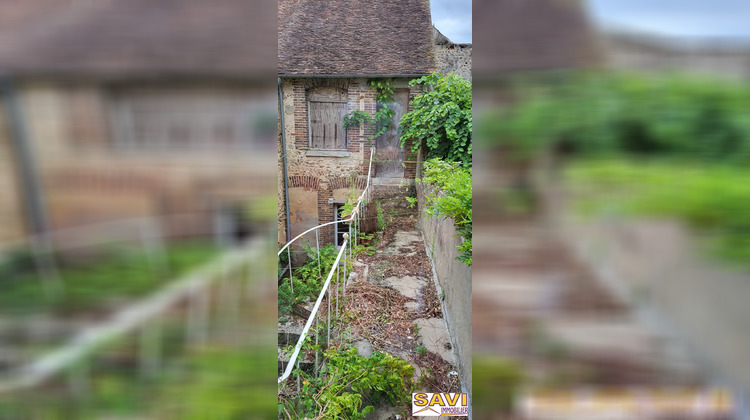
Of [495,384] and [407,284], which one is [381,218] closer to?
[407,284]

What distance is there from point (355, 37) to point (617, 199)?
10910 mm

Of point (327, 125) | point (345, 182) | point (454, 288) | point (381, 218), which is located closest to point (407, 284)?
point (454, 288)

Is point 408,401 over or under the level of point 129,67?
under

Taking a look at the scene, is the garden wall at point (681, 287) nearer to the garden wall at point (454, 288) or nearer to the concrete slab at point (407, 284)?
the garden wall at point (454, 288)

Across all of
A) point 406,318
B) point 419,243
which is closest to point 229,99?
point 406,318

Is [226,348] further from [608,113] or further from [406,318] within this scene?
[406,318]

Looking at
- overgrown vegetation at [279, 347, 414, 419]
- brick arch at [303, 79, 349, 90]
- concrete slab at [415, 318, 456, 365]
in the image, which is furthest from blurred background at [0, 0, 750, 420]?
brick arch at [303, 79, 349, 90]

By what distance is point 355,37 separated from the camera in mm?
10297

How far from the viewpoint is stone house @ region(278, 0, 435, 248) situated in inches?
387

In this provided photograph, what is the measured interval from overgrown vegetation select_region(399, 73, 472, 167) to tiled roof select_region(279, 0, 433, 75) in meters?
1.15

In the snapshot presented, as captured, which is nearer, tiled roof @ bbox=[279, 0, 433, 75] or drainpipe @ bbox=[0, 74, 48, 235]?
drainpipe @ bbox=[0, 74, 48, 235]

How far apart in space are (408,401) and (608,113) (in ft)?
11.1

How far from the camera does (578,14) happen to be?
2.15ft

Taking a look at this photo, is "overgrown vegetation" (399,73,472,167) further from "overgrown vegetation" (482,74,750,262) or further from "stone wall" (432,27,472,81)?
"overgrown vegetation" (482,74,750,262)
